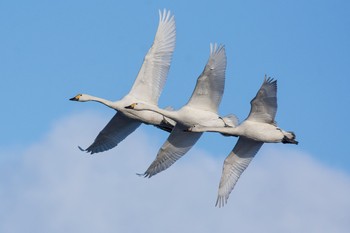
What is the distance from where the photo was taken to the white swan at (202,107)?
39.8 metres

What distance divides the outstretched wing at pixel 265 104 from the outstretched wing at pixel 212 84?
160cm

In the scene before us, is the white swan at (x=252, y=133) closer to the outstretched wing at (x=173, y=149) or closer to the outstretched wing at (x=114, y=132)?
the outstretched wing at (x=173, y=149)

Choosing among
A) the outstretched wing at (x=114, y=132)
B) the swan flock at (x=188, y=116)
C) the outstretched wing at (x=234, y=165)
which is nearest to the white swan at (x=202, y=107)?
the swan flock at (x=188, y=116)

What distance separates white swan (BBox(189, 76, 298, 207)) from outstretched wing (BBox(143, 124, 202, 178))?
1601 millimetres

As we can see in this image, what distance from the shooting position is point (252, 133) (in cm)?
3928

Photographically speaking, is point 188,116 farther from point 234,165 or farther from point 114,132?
point 114,132

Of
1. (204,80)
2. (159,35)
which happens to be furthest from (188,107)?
(159,35)

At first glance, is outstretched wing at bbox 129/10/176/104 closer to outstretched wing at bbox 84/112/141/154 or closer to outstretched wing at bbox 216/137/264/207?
outstretched wing at bbox 84/112/141/154

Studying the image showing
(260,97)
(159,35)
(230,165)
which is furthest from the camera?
(159,35)

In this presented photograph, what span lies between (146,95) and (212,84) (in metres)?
3.99

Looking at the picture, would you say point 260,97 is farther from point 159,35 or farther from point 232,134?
point 159,35

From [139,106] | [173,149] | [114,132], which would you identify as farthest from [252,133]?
[114,132]

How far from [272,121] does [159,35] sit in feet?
24.0

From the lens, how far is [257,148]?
40562 millimetres
